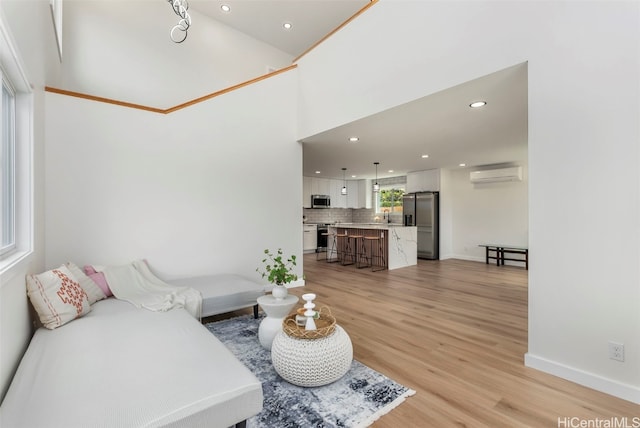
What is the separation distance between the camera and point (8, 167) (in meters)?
1.98

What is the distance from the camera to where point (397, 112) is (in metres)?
3.46

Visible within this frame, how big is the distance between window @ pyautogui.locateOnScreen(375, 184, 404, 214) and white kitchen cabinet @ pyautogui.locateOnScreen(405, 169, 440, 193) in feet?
3.52

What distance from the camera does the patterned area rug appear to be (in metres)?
1.66

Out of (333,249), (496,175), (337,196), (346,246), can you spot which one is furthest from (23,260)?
(337,196)

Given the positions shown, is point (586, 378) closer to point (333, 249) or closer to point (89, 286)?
point (89, 286)

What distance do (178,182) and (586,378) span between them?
4.33 m

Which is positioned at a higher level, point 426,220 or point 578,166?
point 578,166

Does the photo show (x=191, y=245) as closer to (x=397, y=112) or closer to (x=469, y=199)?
(x=397, y=112)

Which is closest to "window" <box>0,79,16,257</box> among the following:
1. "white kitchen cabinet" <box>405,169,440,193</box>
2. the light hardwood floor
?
the light hardwood floor

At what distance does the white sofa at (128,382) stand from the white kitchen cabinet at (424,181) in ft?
23.3

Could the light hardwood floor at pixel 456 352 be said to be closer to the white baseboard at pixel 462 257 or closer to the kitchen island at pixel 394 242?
the kitchen island at pixel 394 242

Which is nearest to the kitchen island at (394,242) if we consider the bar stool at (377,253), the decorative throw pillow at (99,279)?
the bar stool at (377,253)

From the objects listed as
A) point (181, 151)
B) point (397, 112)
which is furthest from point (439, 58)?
point (181, 151)

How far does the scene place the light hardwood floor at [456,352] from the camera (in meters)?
1.74
